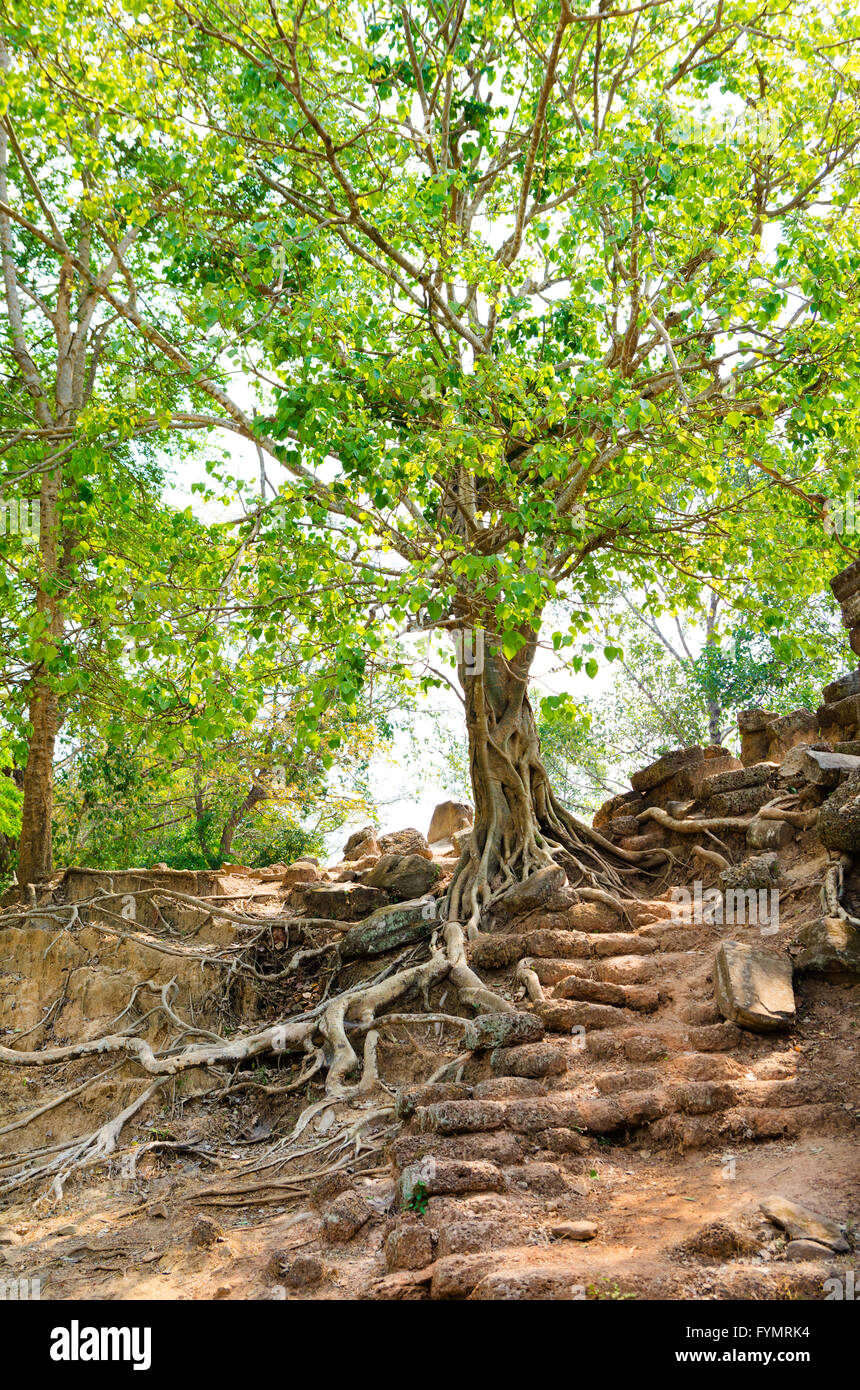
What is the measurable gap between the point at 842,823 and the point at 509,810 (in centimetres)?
331

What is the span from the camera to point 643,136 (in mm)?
6023

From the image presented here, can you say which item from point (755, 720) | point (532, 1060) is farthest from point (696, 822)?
point (532, 1060)

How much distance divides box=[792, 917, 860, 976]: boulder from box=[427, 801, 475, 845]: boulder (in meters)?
8.15

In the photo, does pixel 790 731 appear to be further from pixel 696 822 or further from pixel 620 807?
pixel 620 807

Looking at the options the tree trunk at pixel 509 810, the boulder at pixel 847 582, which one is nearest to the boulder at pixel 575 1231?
the tree trunk at pixel 509 810

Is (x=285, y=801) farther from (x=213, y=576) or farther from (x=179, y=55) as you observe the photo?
(x=179, y=55)

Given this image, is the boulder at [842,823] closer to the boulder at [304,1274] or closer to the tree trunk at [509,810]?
the tree trunk at [509,810]

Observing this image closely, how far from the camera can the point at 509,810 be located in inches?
309

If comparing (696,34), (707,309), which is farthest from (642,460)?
(696,34)

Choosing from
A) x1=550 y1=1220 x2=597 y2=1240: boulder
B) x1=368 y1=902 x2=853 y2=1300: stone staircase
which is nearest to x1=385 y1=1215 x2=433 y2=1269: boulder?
x1=368 y1=902 x2=853 y2=1300: stone staircase

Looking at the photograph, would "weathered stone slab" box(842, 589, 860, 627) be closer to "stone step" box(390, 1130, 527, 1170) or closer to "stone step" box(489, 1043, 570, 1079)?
"stone step" box(489, 1043, 570, 1079)

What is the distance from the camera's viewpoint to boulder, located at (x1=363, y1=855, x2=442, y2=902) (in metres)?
8.28

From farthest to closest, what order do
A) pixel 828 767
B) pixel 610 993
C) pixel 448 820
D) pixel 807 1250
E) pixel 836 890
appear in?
pixel 448 820 < pixel 828 767 < pixel 610 993 < pixel 836 890 < pixel 807 1250

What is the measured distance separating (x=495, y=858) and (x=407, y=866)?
113 centimetres
